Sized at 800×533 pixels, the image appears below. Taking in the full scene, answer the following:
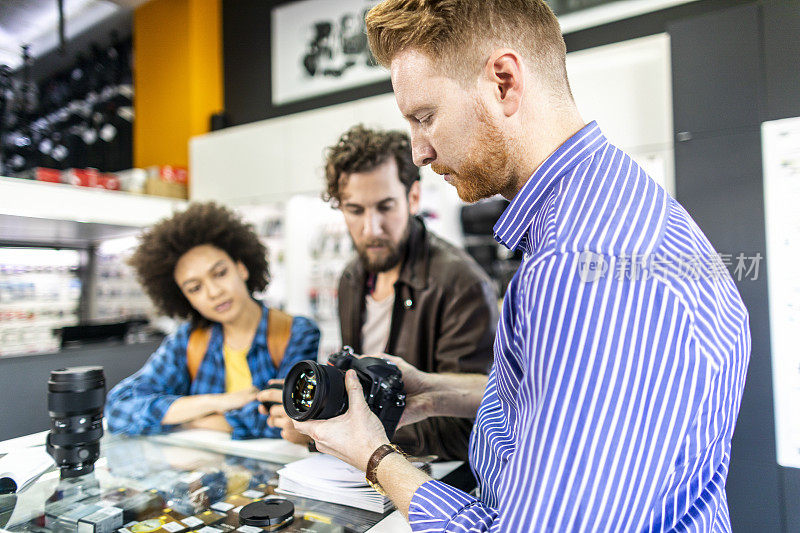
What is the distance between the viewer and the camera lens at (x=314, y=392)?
34.7 inches

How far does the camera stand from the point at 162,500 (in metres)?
1.03

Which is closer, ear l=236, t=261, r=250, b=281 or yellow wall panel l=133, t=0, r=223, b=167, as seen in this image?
ear l=236, t=261, r=250, b=281

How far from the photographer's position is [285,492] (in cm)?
105

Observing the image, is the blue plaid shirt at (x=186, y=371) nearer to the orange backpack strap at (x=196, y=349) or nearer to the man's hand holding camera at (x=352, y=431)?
the orange backpack strap at (x=196, y=349)

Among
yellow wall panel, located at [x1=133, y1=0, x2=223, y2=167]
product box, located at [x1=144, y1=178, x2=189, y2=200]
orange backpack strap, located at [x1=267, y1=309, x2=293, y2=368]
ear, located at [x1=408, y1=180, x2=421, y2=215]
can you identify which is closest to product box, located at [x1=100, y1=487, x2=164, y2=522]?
orange backpack strap, located at [x1=267, y1=309, x2=293, y2=368]

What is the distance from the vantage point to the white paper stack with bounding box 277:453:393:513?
38.1 inches

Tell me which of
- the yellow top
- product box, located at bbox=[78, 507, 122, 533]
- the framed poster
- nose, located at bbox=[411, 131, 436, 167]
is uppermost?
the framed poster

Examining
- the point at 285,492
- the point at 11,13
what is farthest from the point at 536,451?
the point at 11,13

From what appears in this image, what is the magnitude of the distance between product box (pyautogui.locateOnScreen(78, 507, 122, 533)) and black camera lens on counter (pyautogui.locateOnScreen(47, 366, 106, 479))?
0.25m

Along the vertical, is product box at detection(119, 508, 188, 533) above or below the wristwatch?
below

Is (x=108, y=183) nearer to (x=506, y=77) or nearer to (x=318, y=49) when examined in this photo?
(x=318, y=49)

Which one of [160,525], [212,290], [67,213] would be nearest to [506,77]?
[160,525]

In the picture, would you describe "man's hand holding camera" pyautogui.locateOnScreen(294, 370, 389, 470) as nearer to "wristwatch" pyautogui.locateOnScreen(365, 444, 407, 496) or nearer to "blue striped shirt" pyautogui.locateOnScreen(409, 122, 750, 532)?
"wristwatch" pyautogui.locateOnScreen(365, 444, 407, 496)

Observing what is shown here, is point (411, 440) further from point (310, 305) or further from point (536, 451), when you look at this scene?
point (310, 305)
